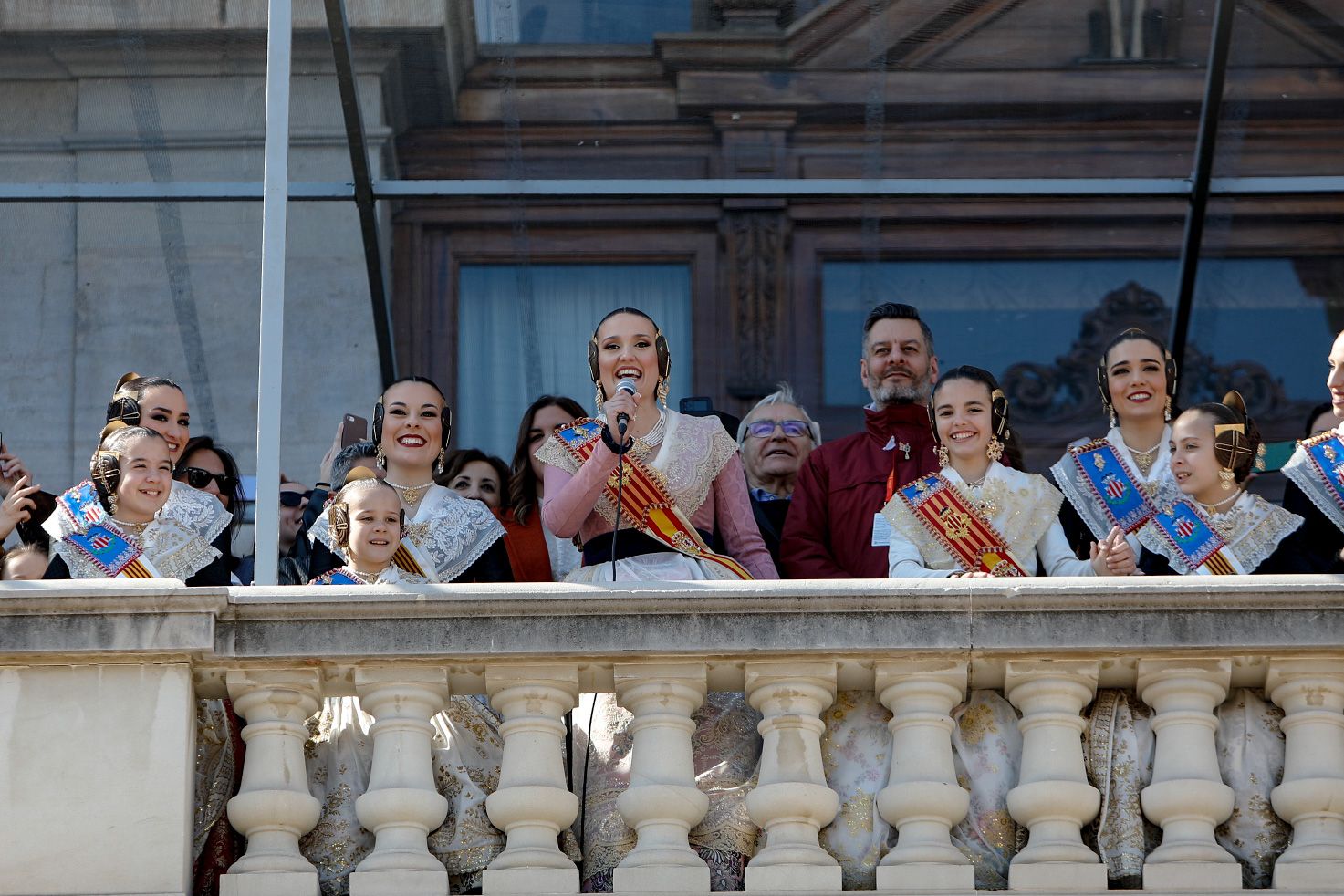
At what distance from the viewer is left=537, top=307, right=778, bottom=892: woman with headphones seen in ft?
20.1

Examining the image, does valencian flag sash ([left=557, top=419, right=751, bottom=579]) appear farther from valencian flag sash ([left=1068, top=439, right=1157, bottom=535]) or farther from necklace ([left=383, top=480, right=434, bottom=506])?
valencian flag sash ([left=1068, top=439, right=1157, bottom=535])

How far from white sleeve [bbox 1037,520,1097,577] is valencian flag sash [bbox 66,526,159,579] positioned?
7.72ft

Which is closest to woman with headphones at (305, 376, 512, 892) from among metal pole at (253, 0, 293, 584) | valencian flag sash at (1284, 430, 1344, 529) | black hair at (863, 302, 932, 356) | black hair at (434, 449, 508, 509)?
metal pole at (253, 0, 293, 584)

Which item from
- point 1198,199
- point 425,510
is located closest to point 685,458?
→ point 425,510

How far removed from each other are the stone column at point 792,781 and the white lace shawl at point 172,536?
1833 mm

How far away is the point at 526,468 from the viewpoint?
8.01 m

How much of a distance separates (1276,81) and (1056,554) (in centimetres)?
332

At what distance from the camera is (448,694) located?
5.98 metres

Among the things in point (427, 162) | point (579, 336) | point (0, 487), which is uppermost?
point (427, 162)

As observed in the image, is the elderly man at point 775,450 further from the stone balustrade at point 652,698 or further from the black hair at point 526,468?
the stone balustrade at point 652,698

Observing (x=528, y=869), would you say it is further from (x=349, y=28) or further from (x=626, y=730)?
(x=349, y=28)

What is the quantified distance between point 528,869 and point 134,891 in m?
0.84

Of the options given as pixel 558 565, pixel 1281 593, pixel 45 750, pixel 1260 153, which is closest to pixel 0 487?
pixel 558 565

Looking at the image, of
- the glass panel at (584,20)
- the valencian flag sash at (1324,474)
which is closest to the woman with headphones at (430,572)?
the valencian flag sash at (1324,474)
